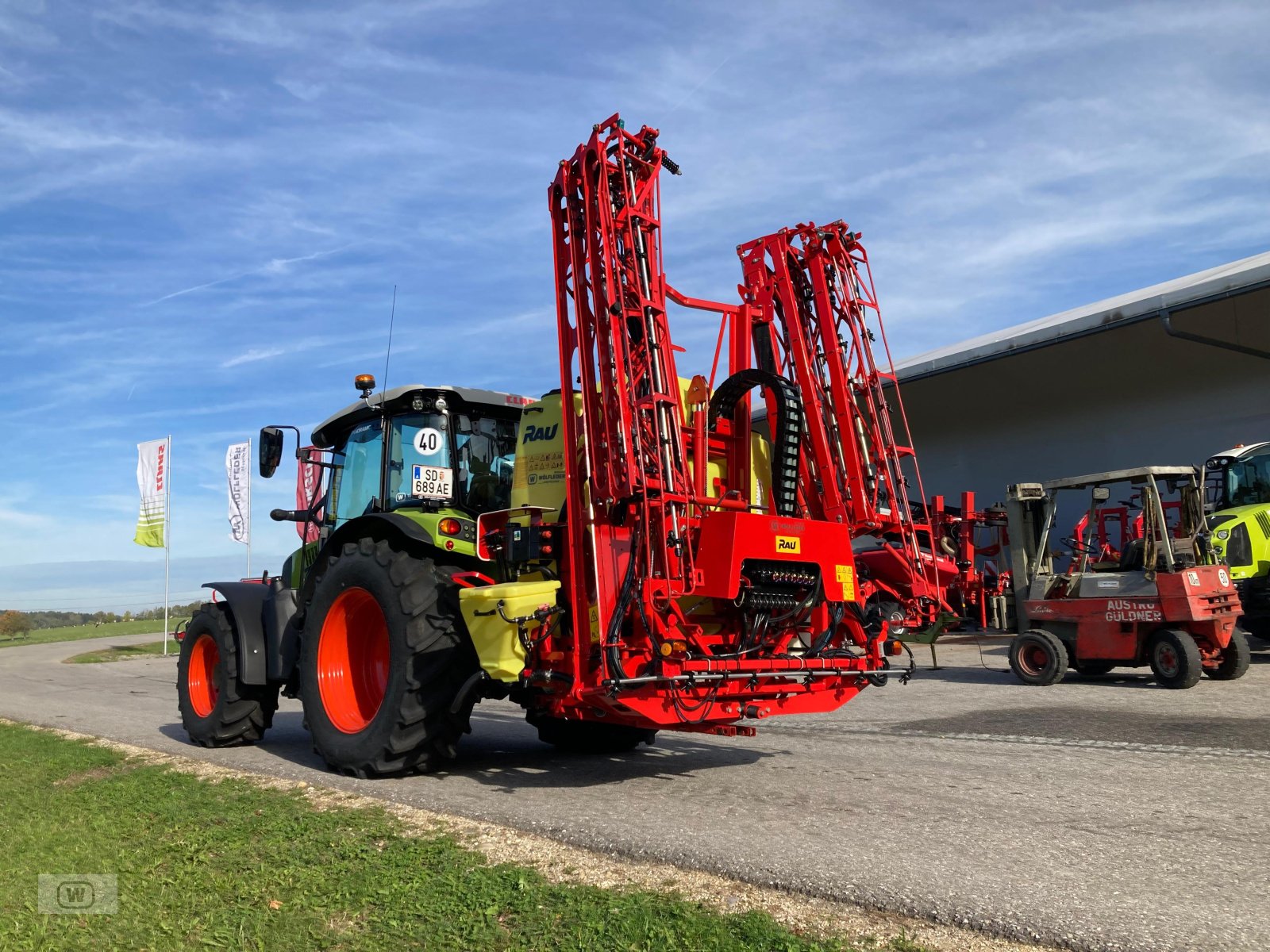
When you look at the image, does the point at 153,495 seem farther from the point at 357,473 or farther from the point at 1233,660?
the point at 1233,660

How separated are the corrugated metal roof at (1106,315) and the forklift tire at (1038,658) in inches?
346

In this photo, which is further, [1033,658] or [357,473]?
[1033,658]

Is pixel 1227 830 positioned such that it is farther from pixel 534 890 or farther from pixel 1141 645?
pixel 1141 645

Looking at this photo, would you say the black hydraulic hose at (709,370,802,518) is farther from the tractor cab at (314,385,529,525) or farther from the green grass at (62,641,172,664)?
the green grass at (62,641,172,664)

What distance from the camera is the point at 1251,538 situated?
13.0m

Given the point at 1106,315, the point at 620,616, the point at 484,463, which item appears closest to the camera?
the point at 620,616

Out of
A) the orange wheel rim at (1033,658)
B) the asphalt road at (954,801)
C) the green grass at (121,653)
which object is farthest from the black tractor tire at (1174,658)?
the green grass at (121,653)

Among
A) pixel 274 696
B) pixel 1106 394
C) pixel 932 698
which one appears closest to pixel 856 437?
pixel 932 698

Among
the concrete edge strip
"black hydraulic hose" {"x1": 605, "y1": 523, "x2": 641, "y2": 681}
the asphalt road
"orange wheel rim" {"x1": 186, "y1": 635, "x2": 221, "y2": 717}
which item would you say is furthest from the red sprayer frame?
"orange wheel rim" {"x1": 186, "y1": 635, "x2": 221, "y2": 717}

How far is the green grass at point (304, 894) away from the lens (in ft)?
10.6

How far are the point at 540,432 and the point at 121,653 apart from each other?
2450 cm

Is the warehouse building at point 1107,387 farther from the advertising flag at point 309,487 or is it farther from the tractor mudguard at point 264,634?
the tractor mudguard at point 264,634

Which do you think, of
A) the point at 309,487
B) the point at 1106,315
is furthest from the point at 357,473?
the point at 1106,315

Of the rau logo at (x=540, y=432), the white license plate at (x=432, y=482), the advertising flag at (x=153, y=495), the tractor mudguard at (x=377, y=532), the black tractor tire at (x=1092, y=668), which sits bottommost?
the black tractor tire at (x=1092, y=668)
